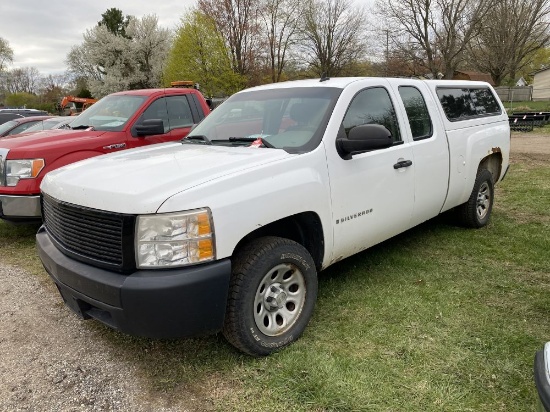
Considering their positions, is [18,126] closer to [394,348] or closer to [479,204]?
[479,204]

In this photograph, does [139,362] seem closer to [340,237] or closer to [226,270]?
[226,270]

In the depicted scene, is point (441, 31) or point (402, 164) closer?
point (402, 164)

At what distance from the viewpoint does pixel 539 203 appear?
6574 mm

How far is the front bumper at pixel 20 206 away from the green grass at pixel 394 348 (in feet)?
7.30

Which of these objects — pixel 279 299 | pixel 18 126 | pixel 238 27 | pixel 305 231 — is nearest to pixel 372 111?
pixel 305 231

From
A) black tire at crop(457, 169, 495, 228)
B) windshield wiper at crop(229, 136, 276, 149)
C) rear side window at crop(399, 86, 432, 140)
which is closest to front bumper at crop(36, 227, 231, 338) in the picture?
windshield wiper at crop(229, 136, 276, 149)

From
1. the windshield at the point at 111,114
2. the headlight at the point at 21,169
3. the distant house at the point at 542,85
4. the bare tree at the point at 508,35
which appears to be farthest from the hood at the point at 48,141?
the distant house at the point at 542,85

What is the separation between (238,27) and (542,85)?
125 ft

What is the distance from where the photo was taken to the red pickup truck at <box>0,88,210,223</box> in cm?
507

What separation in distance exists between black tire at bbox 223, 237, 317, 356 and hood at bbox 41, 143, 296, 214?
0.56m

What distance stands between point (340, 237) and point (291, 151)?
2.52 feet

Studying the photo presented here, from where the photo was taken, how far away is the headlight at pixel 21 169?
5.10 metres

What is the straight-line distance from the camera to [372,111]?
382 cm

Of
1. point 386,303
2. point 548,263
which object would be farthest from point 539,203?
point 386,303
